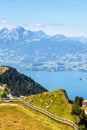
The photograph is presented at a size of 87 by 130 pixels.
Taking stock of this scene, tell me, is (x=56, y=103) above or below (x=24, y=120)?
below

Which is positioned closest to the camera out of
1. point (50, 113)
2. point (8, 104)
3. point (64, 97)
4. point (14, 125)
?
point (14, 125)

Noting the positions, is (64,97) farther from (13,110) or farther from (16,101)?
(13,110)

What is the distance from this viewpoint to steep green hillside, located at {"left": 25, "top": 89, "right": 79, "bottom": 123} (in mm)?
68750

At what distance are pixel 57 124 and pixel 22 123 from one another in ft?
21.0

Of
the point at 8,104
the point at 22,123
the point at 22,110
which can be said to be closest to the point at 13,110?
the point at 22,110

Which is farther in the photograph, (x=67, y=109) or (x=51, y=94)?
(x=51, y=94)

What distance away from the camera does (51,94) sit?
3314 inches

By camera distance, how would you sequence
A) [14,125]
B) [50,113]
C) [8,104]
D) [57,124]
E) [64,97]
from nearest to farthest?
[14,125]
[57,124]
[50,113]
[8,104]
[64,97]

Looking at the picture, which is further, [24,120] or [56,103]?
[56,103]

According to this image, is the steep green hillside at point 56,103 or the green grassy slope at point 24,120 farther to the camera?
the steep green hillside at point 56,103

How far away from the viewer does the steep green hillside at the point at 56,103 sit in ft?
226

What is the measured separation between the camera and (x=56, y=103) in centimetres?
7619

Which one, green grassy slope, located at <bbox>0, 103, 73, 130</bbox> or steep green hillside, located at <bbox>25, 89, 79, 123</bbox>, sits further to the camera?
steep green hillside, located at <bbox>25, 89, 79, 123</bbox>

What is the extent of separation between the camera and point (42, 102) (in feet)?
263
